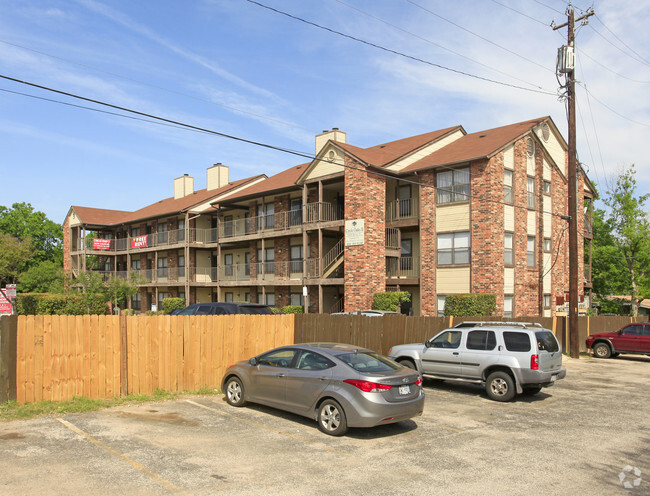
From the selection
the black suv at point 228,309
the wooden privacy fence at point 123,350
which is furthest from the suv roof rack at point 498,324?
the black suv at point 228,309

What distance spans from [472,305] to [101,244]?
37.7m

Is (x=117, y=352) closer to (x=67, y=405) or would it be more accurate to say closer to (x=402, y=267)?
(x=67, y=405)

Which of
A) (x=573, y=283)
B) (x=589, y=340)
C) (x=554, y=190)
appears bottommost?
(x=589, y=340)

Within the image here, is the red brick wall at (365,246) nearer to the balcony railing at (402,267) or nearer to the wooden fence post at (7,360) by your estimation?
the balcony railing at (402,267)

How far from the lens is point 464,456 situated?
7965 mm

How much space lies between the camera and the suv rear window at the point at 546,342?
12.6 metres

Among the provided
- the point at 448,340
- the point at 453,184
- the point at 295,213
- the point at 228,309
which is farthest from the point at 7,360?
the point at 295,213

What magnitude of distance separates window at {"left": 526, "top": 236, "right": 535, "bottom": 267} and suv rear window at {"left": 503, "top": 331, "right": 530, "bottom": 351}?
55.7 ft

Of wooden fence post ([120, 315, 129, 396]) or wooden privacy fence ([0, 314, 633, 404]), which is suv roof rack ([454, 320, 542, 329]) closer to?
wooden privacy fence ([0, 314, 633, 404])

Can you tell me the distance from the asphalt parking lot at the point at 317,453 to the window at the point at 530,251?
704 inches

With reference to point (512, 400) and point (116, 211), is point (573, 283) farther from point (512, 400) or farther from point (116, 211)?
point (116, 211)

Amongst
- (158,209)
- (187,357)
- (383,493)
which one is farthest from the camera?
(158,209)

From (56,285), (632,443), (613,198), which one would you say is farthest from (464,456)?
(56,285)

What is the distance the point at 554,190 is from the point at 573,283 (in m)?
11.3
